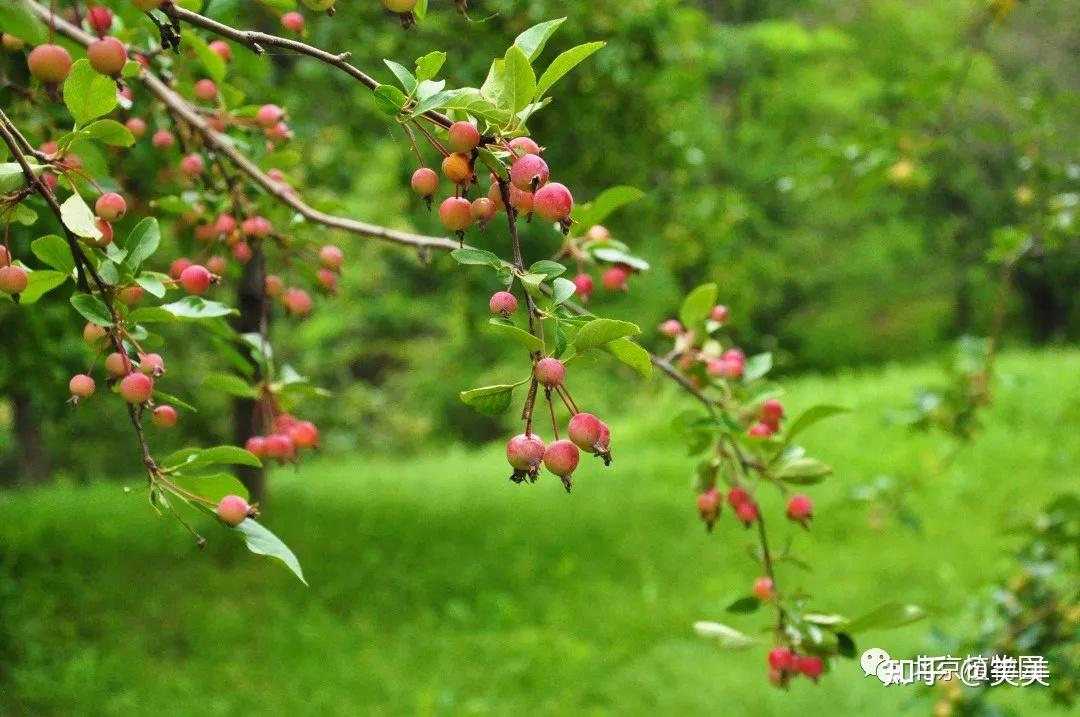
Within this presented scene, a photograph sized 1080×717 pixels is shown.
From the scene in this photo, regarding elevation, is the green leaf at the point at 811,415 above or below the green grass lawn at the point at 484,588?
above

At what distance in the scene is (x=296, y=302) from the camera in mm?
1294

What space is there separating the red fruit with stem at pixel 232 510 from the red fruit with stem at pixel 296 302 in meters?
0.53

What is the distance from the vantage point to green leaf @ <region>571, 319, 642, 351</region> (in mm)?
648

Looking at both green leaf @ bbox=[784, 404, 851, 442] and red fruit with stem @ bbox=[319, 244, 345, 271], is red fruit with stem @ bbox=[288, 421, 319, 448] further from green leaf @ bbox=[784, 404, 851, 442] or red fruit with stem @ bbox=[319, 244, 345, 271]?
green leaf @ bbox=[784, 404, 851, 442]

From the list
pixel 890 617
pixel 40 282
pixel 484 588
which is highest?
pixel 40 282

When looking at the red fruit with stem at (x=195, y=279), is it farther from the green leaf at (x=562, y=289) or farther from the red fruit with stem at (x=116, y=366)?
the green leaf at (x=562, y=289)

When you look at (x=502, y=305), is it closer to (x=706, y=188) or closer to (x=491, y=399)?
(x=491, y=399)

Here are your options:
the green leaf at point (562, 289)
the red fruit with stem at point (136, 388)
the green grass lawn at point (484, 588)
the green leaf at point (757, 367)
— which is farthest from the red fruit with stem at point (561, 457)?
the green grass lawn at point (484, 588)

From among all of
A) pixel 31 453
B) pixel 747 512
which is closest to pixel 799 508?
pixel 747 512

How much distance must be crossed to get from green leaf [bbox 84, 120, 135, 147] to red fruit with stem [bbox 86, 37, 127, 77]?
7cm

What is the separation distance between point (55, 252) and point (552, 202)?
1.60 feet

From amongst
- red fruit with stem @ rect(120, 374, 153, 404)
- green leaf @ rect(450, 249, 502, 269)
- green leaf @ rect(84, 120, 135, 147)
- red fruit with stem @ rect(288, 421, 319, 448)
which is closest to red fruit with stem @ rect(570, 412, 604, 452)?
green leaf @ rect(450, 249, 502, 269)

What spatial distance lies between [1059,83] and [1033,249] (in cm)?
1019

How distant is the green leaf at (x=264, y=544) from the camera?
0.74m
